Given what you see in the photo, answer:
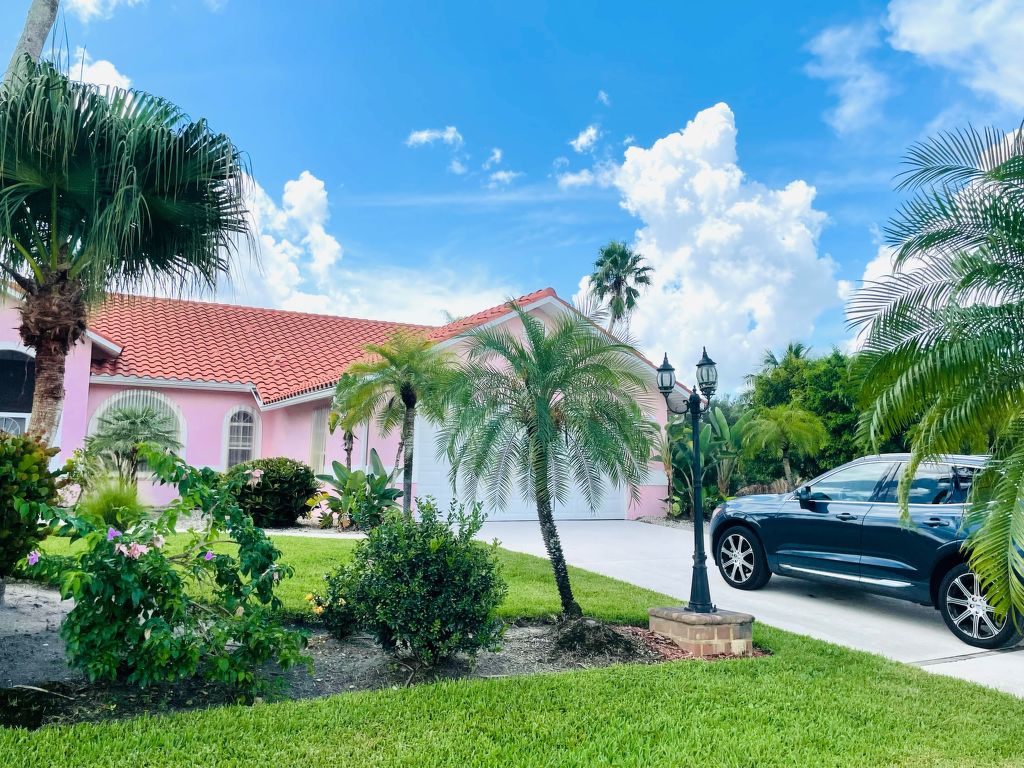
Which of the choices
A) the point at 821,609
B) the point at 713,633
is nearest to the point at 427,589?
the point at 713,633

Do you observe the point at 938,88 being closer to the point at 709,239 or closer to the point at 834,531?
the point at 709,239

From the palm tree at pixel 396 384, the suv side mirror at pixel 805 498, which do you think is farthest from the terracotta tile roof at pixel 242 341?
the suv side mirror at pixel 805 498

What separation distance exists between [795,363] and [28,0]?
1890 cm

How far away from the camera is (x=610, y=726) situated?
4.36m

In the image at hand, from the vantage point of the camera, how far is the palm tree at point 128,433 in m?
Result: 15.3

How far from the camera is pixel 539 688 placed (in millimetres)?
5031

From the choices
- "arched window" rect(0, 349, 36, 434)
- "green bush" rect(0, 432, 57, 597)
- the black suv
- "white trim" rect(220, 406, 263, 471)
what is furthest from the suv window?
"arched window" rect(0, 349, 36, 434)

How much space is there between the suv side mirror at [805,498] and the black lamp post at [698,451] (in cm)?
175

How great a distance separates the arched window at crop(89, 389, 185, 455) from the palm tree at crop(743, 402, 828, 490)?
45.7 feet

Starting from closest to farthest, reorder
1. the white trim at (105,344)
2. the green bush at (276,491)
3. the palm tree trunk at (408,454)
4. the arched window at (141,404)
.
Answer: the palm tree trunk at (408,454), the green bush at (276,491), the white trim at (105,344), the arched window at (141,404)

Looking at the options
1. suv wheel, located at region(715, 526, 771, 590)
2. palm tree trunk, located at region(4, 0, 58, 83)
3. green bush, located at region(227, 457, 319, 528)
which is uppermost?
palm tree trunk, located at region(4, 0, 58, 83)

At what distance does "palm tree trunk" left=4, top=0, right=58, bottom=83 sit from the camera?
9523mm

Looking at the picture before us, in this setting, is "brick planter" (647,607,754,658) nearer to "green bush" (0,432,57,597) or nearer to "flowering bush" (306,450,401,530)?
"green bush" (0,432,57,597)

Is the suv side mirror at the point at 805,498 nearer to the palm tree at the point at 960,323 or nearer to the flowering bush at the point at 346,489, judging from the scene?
the palm tree at the point at 960,323
